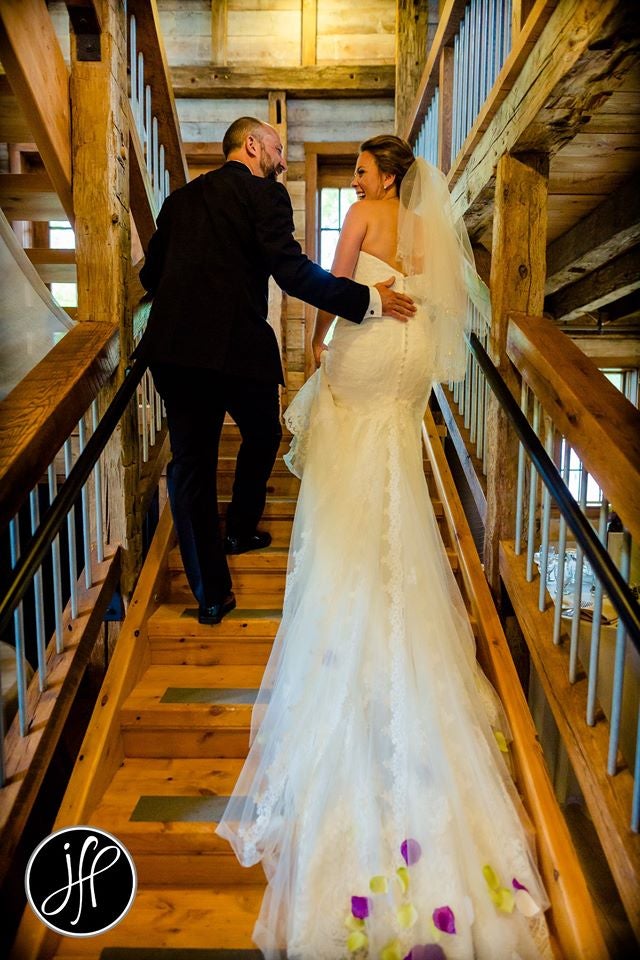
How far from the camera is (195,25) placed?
4.82m

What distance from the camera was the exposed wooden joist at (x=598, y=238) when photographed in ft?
10.1

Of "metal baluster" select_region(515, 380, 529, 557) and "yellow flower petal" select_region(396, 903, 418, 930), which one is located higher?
"metal baluster" select_region(515, 380, 529, 557)

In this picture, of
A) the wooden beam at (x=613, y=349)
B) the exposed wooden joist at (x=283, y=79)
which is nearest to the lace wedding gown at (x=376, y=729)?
the exposed wooden joist at (x=283, y=79)

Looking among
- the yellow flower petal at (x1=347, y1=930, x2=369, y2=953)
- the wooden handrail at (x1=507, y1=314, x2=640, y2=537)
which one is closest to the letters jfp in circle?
the yellow flower petal at (x1=347, y1=930, x2=369, y2=953)

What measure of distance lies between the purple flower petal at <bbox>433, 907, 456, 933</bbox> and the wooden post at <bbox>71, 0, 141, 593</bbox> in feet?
4.55

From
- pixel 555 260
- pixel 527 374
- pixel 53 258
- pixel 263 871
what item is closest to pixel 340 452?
pixel 527 374

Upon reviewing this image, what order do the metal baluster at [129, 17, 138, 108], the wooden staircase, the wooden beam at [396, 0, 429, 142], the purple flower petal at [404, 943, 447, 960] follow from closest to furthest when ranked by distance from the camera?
the purple flower petal at [404, 943, 447, 960] < the wooden staircase < the metal baluster at [129, 17, 138, 108] < the wooden beam at [396, 0, 429, 142]

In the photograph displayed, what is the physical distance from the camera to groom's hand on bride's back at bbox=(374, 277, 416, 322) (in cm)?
199

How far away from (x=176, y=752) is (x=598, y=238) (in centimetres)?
314

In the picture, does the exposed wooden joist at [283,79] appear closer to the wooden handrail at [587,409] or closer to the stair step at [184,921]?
the wooden handrail at [587,409]

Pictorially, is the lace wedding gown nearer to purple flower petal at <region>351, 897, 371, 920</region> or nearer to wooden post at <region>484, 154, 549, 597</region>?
purple flower petal at <region>351, 897, 371, 920</region>

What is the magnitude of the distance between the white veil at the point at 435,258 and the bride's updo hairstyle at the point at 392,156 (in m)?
0.08

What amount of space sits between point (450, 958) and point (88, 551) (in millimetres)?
A: 1398

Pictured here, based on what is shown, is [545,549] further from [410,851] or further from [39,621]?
[39,621]
